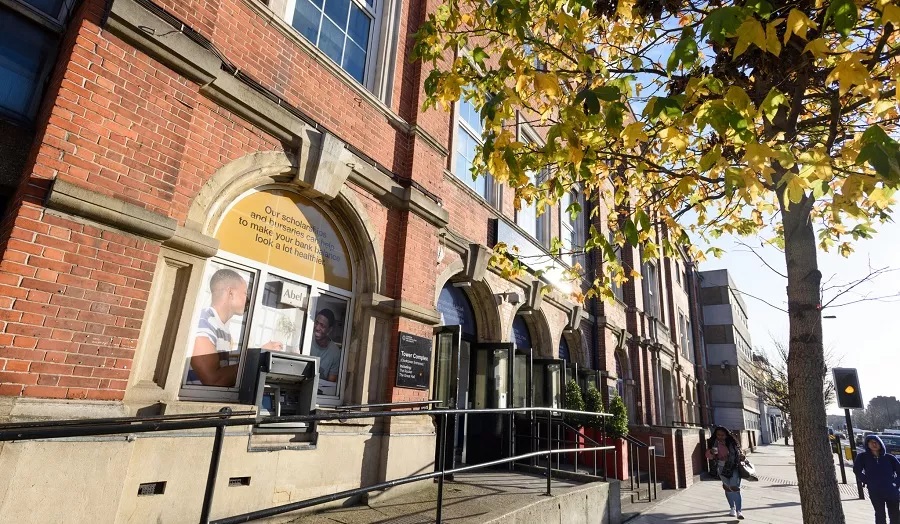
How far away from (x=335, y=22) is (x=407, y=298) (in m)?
3.84

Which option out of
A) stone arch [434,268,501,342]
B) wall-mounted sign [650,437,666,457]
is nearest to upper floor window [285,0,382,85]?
stone arch [434,268,501,342]

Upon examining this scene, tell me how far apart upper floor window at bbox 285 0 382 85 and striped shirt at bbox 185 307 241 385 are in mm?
3613

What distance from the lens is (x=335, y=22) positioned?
6477 millimetres

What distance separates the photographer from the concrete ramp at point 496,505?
14.3 feet

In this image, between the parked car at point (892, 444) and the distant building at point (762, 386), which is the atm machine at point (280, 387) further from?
the distant building at point (762, 386)

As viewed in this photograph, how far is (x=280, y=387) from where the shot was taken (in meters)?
4.79

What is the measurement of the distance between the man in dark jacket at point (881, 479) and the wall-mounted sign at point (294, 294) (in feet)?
29.9

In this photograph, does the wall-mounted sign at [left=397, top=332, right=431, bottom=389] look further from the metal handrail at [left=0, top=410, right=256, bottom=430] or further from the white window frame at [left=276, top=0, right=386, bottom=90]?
the white window frame at [left=276, top=0, right=386, bottom=90]

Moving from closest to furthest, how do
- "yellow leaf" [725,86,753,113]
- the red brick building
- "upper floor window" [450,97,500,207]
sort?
"yellow leaf" [725,86,753,113] < the red brick building < "upper floor window" [450,97,500,207]

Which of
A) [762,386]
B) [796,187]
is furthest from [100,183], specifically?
[762,386]

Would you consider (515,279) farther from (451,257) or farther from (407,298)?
(407,298)

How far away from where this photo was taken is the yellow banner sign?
4969mm

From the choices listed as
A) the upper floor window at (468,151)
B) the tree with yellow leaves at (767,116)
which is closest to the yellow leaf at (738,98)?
the tree with yellow leaves at (767,116)

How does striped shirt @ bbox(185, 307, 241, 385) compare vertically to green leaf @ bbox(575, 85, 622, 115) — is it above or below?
below
